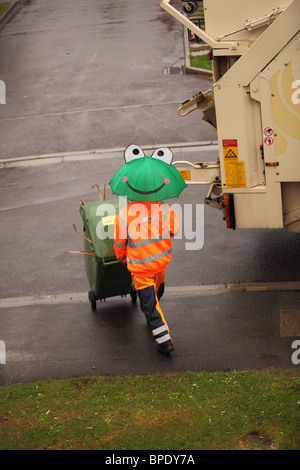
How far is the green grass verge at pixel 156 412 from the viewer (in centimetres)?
489

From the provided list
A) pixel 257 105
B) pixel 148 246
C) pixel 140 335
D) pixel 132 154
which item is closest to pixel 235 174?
pixel 257 105

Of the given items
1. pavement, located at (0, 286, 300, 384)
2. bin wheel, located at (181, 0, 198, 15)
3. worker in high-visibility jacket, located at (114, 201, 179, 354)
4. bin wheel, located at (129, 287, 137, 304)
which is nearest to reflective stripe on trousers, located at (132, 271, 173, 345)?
worker in high-visibility jacket, located at (114, 201, 179, 354)

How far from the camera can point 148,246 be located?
6.21 m

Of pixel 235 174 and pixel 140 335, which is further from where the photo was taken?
pixel 235 174

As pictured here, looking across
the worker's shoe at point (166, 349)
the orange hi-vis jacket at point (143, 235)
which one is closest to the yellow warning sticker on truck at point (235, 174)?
the orange hi-vis jacket at point (143, 235)

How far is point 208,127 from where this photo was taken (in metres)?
13.0

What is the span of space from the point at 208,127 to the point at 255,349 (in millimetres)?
7311

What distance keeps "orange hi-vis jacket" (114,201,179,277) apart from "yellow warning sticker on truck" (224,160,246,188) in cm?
104

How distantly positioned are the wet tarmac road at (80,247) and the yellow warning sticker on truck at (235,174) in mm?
1238

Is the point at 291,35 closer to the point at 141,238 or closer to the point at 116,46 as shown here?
the point at 141,238

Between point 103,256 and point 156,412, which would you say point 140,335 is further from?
point 156,412

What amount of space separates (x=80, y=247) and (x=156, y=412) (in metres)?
3.92

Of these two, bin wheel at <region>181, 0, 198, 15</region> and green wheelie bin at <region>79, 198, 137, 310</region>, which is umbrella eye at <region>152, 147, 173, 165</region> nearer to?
green wheelie bin at <region>79, 198, 137, 310</region>

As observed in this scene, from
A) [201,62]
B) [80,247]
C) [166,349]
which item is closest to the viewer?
[166,349]
